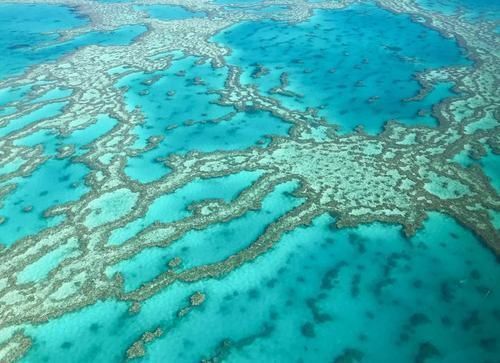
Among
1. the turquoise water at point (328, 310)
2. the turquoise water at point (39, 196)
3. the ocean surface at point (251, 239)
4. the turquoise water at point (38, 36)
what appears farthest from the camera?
the turquoise water at point (38, 36)

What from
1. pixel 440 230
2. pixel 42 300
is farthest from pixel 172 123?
pixel 440 230

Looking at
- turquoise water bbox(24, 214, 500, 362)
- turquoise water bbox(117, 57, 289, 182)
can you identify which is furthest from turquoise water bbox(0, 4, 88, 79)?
turquoise water bbox(24, 214, 500, 362)

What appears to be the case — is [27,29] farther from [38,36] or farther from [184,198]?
[184,198]

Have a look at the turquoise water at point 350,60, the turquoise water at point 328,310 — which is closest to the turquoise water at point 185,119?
the turquoise water at point 350,60

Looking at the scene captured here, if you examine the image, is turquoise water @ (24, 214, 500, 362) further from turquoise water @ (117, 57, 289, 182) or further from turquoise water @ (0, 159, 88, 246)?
turquoise water @ (117, 57, 289, 182)

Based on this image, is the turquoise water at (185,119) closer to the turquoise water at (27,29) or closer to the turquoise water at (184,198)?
the turquoise water at (184,198)

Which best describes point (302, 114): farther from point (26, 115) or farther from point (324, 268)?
point (26, 115)
